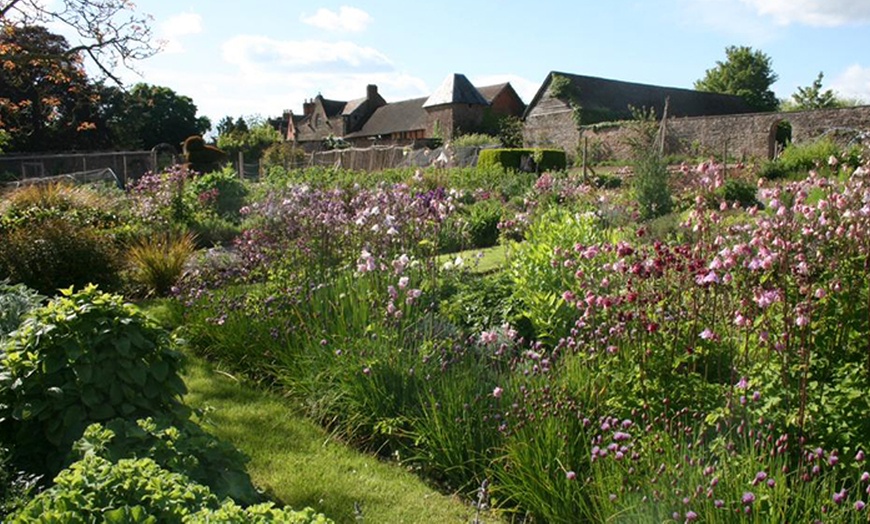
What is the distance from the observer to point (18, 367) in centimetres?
292

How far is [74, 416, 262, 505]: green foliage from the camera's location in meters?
Result: 2.46

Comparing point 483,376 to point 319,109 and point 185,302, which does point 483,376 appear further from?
point 319,109

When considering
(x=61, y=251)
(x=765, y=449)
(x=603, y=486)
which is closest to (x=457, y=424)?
(x=603, y=486)

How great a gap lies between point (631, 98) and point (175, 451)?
43.6 m

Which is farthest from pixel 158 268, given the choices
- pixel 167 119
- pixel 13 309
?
pixel 167 119

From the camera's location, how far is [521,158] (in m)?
23.8

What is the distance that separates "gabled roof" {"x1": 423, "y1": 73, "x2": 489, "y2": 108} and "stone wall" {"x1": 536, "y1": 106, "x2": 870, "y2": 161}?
41.4ft

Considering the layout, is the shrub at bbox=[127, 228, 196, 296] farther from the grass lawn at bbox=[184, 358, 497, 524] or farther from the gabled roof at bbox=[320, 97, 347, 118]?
the gabled roof at bbox=[320, 97, 347, 118]

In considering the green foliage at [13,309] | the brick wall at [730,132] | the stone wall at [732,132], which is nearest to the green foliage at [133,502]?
the green foliage at [13,309]

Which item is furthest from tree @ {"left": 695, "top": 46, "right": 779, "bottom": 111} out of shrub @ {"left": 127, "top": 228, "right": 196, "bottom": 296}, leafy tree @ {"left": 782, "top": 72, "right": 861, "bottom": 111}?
shrub @ {"left": 127, "top": 228, "right": 196, "bottom": 296}

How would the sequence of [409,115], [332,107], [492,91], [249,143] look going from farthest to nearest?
[332,107], [409,115], [492,91], [249,143]

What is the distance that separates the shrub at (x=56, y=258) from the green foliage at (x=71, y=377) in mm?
5226

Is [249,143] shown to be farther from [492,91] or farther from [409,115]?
[492,91]

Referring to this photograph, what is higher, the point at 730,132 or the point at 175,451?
the point at 730,132
